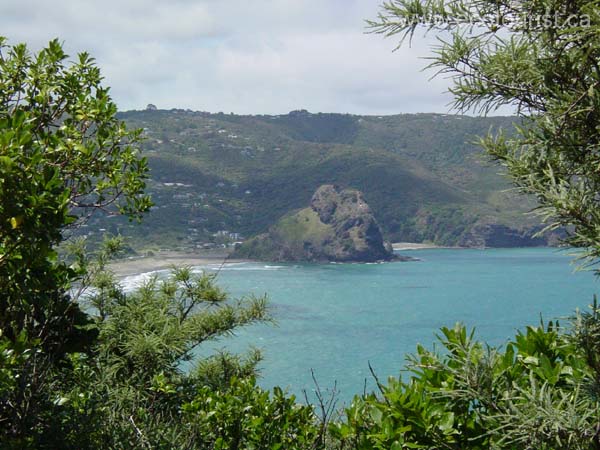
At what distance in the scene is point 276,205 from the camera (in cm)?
12700

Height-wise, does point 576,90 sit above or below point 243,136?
below

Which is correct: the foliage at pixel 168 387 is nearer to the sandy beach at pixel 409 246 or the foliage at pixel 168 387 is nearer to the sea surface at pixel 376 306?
the sea surface at pixel 376 306

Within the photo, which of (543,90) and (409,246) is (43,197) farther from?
(409,246)

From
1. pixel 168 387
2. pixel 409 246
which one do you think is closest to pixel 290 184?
pixel 409 246

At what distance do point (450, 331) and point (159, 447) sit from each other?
1.52 meters

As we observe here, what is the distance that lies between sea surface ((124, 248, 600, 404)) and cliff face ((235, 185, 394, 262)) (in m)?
4.74

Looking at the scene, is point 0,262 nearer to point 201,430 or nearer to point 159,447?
point 159,447

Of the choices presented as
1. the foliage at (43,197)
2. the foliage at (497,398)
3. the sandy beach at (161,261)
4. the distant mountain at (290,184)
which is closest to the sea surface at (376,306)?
the sandy beach at (161,261)

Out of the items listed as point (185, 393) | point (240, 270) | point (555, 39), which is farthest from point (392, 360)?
point (240, 270)

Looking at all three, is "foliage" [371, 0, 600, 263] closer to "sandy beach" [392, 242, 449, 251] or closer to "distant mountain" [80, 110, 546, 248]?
"distant mountain" [80, 110, 546, 248]

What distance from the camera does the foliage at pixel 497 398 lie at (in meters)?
2.24

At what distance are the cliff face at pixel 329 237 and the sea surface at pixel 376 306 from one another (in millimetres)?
4743

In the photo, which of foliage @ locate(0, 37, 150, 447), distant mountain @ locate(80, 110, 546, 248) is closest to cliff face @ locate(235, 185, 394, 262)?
distant mountain @ locate(80, 110, 546, 248)

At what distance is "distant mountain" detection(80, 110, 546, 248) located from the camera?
117 meters
